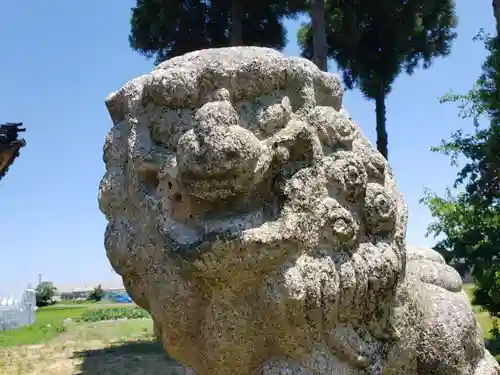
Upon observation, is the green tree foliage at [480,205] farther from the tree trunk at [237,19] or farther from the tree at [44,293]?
the tree at [44,293]

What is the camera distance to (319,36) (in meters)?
7.27

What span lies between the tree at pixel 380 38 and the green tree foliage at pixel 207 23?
3.72ft

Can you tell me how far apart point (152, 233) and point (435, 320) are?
3.39 feet

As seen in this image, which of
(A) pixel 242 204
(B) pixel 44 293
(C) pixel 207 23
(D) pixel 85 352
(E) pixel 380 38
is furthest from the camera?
(B) pixel 44 293

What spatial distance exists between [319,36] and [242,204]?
5.83 m

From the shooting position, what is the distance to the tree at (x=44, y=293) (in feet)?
91.7

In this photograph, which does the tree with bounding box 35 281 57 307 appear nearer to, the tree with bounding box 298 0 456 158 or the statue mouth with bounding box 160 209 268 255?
the tree with bounding box 298 0 456 158

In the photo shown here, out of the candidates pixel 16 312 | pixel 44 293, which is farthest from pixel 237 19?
pixel 44 293

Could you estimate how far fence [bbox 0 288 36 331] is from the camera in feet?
44.4

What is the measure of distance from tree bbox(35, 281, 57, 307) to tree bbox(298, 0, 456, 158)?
21961mm

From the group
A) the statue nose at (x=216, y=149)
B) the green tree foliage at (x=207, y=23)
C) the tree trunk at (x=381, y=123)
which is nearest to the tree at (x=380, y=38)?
the tree trunk at (x=381, y=123)

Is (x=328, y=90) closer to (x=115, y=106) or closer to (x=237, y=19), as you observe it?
(x=115, y=106)

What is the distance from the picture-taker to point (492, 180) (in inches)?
296

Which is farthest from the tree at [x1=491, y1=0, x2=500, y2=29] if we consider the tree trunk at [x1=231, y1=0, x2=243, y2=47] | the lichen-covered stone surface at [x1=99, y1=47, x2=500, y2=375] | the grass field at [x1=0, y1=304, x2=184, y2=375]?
the lichen-covered stone surface at [x1=99, y1=47, x2=500, y2=375]
